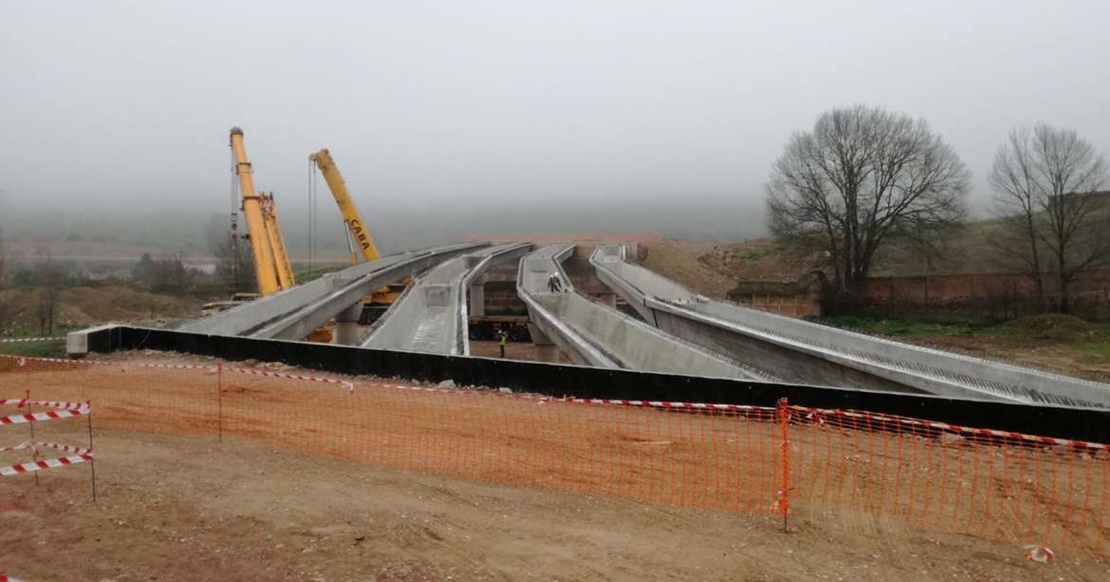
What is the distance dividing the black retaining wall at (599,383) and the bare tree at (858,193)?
112 ft

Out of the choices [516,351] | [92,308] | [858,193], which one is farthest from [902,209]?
[92,308]

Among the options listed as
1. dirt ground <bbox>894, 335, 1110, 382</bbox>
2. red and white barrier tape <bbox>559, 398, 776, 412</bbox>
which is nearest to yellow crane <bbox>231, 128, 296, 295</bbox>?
red and white barrier tape <bbox>559, 398, 776, 412</bbox>

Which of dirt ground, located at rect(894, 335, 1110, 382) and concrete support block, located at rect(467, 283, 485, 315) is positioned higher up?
concrete support block, located at rect(467, 283, 485, 315)

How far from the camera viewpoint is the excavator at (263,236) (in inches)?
1366

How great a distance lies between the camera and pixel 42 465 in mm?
6824

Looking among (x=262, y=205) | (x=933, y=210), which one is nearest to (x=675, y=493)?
(x=262, y=205)

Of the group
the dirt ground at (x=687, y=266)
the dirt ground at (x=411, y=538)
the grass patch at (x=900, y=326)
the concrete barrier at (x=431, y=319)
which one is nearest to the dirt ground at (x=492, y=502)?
the dirt ground at (x=411, y=538)

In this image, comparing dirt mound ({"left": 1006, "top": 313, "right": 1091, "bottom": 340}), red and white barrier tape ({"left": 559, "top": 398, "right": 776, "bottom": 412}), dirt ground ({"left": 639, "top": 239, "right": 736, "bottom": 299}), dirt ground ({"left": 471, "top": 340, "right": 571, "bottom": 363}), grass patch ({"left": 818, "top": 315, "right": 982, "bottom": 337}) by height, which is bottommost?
dirt ground ({"left": 471, "top": 340, "right": 571, "bottom": 363})

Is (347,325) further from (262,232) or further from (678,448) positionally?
(678,448)

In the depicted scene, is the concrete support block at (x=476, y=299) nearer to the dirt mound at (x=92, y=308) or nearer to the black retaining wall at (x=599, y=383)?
the dirt mound at (x=92, y=308)

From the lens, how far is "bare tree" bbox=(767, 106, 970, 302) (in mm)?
41000

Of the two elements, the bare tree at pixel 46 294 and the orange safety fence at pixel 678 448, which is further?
the bare tree at pixel 46 294

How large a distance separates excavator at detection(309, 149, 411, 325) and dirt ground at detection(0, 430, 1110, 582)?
111ft

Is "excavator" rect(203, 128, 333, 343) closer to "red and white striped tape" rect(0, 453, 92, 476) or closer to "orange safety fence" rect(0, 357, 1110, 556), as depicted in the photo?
"orange safety fence" rect(0, 357, 1110, 556)
